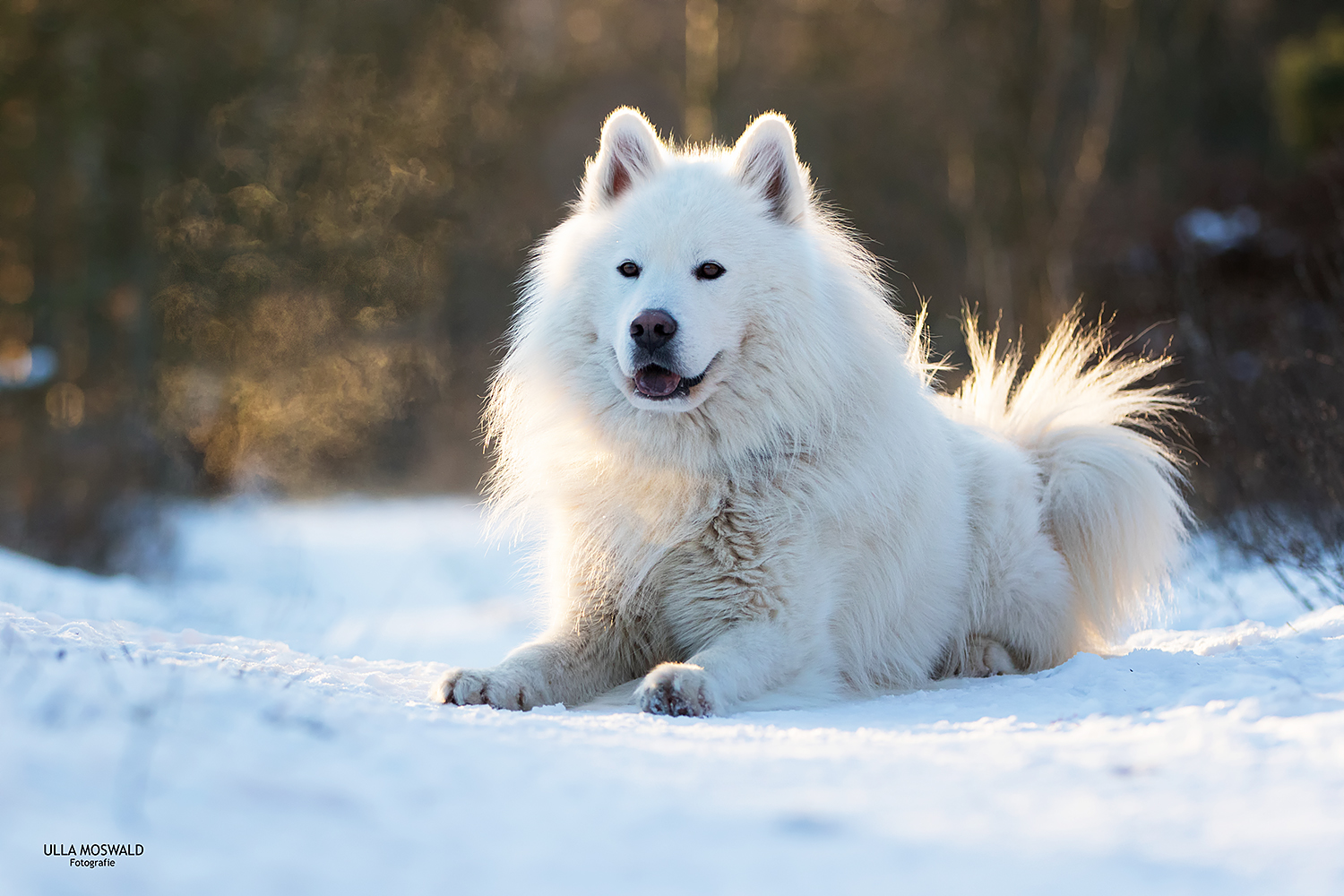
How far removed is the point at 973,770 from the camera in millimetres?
2066

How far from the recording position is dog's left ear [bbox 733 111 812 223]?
3.86m

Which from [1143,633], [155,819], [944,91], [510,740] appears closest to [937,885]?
[510,740]

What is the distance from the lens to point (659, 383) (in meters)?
3.45

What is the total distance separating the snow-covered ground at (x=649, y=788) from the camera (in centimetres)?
156

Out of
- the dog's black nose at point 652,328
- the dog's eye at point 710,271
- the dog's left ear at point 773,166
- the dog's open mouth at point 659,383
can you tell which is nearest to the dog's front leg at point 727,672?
the dog's open mouth at point 659,383

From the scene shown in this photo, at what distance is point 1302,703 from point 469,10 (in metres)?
17.6

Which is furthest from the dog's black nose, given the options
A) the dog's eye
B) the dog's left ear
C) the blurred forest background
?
the blurred forest background

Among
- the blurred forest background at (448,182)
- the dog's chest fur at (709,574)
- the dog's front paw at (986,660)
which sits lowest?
the dog's front paw at (986,660)

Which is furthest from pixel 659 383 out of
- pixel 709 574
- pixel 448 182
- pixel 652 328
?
pixel 448 182

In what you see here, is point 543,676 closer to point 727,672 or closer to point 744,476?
point 727,672

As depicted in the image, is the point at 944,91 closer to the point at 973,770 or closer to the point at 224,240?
the point at 224,240

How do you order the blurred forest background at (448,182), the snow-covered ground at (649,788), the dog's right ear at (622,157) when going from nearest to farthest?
the snow-covered ground at (649,788), the dog's right ear at (622,157), the blurred forest background at (448,182)

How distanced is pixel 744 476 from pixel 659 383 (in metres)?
0.41

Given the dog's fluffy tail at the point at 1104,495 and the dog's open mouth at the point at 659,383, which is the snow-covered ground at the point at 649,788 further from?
the dog's fluffy tail at the point at 1104,495
